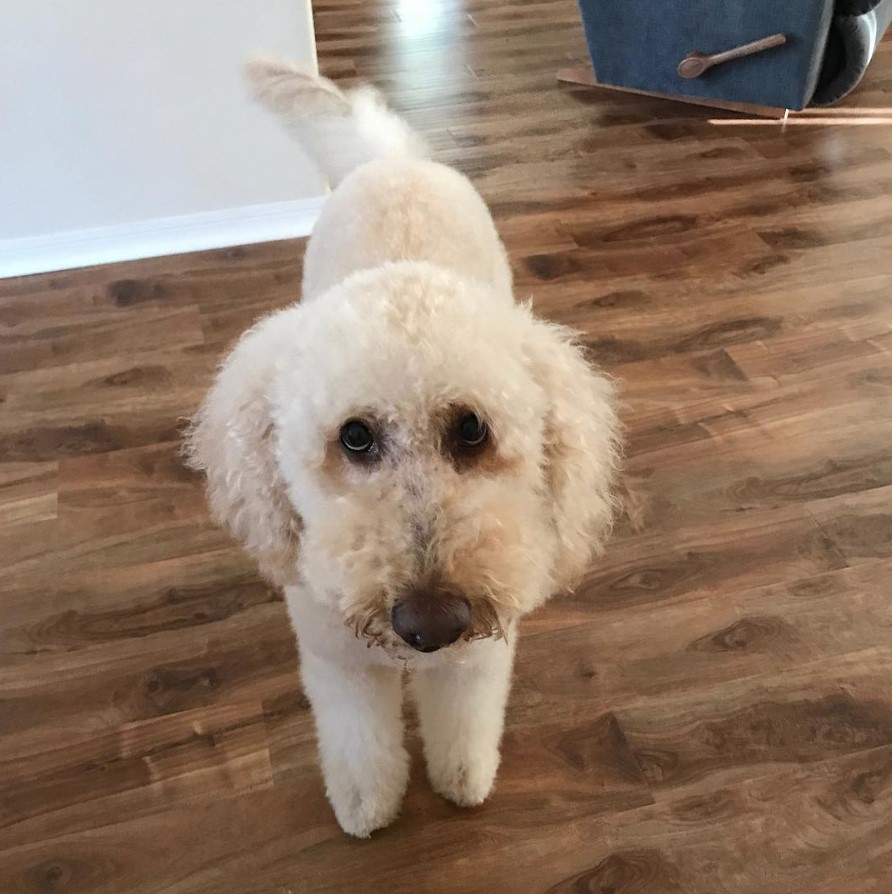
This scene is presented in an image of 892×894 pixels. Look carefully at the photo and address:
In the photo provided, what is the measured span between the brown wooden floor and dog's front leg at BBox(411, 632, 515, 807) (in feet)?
0.17

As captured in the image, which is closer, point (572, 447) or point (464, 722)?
point (572, 447)

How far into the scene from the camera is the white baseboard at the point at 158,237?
2234mm

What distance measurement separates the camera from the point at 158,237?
7.50 ft

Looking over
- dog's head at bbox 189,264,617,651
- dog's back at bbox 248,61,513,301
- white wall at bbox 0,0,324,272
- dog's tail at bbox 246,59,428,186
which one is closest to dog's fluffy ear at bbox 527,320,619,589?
dog's head at bbox 189,264,617,651

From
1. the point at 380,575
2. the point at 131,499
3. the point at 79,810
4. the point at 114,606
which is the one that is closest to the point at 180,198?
the point at 131,499

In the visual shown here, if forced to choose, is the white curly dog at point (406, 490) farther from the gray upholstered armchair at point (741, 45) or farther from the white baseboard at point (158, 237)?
the gray upholstered armchair at point (741, 45)

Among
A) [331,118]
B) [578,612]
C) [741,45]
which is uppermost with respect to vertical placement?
[331,118]

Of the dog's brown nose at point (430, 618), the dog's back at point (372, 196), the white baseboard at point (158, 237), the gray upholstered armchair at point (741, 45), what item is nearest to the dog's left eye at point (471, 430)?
the dog's brown nose at point (430, 618)

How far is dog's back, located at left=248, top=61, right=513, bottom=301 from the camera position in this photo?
125 cm

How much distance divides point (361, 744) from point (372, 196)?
847 millimetres

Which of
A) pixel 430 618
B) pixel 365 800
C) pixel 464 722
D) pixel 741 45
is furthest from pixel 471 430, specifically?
pixel 741 45

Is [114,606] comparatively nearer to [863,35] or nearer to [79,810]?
[79,810]

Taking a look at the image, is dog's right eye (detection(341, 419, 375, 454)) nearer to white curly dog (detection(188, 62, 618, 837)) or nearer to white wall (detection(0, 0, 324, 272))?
white curly dog (detection(188, 62, 618, 837))

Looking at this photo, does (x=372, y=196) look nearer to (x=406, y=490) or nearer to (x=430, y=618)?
(x=406, y=490)
